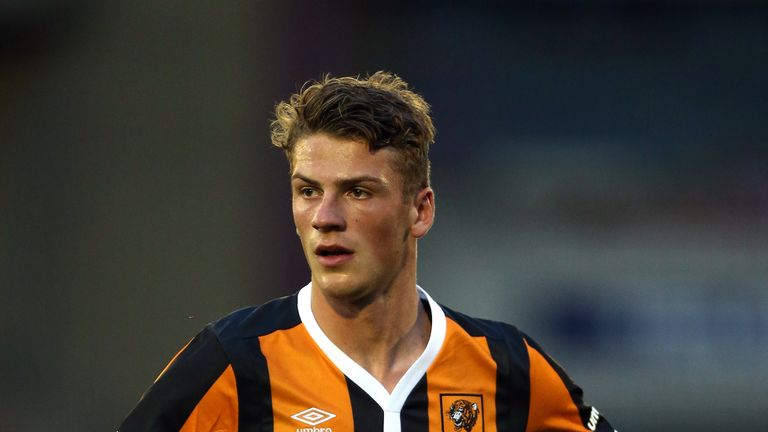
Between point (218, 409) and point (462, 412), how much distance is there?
29.9 inches

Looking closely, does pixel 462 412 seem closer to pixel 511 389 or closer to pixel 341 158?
pixel 511 389

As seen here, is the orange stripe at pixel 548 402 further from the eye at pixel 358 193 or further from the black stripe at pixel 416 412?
the eye at pixel 358 193

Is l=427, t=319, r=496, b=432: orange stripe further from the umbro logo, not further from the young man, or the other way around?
the umbro logo

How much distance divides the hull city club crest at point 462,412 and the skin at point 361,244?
0.56ft

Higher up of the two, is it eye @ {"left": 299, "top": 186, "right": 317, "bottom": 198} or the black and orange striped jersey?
eye @ {"left": 299, "top": 186, "right": 317, "bottom": 198}

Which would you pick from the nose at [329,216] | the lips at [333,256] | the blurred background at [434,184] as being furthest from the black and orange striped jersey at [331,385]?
the blurred background at [434,184]

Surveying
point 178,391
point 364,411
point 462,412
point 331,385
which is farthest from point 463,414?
point 178,391

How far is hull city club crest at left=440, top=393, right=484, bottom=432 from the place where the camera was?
3.53 metres

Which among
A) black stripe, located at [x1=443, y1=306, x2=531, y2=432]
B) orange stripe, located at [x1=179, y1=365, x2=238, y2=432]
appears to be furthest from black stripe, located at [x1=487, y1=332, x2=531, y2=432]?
orange stripe, located at [x1=179, y1=365, x2=238, y2=432]

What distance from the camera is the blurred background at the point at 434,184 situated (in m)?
9.49

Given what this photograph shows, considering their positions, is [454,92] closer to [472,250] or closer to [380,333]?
[472,250]

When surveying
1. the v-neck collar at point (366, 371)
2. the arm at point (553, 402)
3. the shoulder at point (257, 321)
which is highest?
the shoulder at point (257, 321)

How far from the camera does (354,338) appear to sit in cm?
354

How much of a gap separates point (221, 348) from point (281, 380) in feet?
0.67
